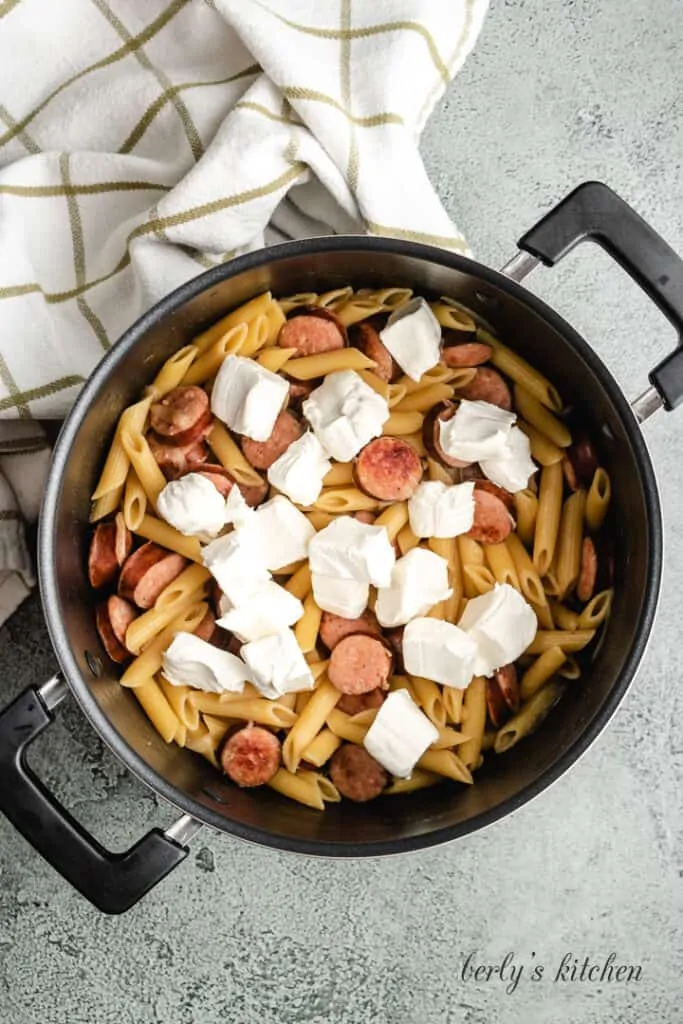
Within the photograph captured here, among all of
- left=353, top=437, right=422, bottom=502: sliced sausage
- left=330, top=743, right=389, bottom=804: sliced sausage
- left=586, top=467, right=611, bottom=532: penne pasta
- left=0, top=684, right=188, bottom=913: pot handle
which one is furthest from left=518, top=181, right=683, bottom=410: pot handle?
left=0, top=684, right=188, bottom=913: pot handle

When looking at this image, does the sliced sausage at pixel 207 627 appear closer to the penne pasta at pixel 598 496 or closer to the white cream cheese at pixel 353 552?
the white cream cheese at pixel 353 552

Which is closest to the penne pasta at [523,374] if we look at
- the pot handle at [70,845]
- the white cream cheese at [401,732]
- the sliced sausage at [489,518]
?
the sliced sausage at [489,518]

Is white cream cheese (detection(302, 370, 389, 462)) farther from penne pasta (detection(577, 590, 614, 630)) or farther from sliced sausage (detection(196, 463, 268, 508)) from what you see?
penne pasta (detection(577, 590, 614, 630))

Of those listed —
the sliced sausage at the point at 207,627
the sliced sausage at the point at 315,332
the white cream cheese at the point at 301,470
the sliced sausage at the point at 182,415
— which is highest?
the sliced sausage at the point at 182,415

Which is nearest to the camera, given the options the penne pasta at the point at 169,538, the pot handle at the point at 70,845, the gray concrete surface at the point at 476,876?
the pot handle at the point at 70,845

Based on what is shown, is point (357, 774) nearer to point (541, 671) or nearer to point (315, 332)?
point (541, 671)

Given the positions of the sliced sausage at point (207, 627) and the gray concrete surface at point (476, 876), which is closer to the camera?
the sliced sausage at point (207, 627)
